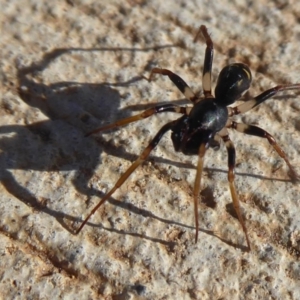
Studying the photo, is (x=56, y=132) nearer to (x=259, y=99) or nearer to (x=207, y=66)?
(x=207, y=66)

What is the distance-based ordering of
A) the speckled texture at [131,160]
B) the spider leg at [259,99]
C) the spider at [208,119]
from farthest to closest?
the spider leg at [259,99] < the spider at [208,119] < the speckled texture at [131,160]

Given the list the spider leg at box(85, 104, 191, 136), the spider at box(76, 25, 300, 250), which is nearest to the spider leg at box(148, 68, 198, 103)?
the spider at box(76, 25, 300, 250)

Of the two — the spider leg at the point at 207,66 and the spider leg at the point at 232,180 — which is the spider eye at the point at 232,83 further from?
the spider leg at the point at 232,180

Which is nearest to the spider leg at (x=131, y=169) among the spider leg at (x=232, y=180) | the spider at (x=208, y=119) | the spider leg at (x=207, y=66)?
the spider at (x=208, y=119)

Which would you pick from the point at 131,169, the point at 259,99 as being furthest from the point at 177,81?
the point at 131,169

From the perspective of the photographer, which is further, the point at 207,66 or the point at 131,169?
the point at 207,66

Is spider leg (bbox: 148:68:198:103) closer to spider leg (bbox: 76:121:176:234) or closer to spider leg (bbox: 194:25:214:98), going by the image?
spider leg (bbox: 194:25:214:98)

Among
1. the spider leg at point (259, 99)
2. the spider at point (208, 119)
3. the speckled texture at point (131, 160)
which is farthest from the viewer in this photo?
the spider leg at point (259, 99)

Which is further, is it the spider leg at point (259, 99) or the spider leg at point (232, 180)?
the spider leg at point (259, 99)
